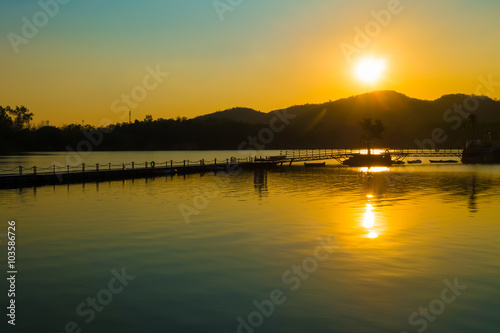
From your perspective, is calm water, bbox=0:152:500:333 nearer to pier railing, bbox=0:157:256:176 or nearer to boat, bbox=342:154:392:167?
pier railing, bbox=0:157:256:176

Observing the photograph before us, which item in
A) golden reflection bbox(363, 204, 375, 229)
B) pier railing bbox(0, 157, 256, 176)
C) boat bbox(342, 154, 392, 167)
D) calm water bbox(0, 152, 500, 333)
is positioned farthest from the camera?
boat bbox(342, 154, 392, 167)

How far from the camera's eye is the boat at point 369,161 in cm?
14998

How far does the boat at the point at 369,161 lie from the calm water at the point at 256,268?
104544 millimetres

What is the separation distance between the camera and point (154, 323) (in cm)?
1569

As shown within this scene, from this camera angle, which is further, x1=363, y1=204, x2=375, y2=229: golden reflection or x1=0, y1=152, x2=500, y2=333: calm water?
x1=363, y1=204, x2=375, y2=229: golden reflection

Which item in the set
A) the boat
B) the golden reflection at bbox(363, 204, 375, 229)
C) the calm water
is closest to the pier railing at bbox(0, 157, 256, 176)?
the calm water

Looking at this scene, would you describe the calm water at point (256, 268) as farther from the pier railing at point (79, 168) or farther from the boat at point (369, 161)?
the boat at point (369, 161)

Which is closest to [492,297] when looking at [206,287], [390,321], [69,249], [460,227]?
[390,321]

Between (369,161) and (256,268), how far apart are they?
435 feet

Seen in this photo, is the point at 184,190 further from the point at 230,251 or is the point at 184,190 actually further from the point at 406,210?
the point at 230,251

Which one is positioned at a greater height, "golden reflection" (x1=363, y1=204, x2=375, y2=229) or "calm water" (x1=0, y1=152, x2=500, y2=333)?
"calm water" (x1=0, y1=152, x2=500, y2=333)

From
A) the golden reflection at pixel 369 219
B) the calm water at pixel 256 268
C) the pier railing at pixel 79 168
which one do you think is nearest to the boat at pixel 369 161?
the pier railing at pixel 79 168

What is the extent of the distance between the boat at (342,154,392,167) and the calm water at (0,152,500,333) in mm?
104544

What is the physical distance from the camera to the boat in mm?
149975
